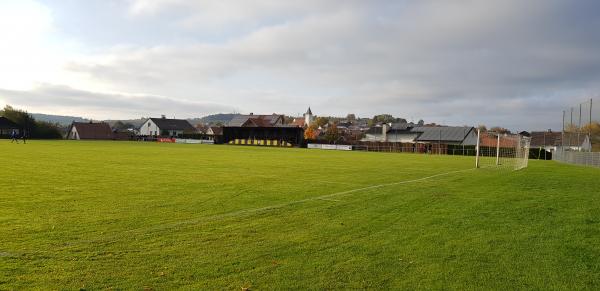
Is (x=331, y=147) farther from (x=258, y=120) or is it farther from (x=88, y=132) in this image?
(x=88, y=132)

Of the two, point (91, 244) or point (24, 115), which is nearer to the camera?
point (91, 244)

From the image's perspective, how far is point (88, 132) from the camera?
360 feet

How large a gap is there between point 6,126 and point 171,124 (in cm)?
4852

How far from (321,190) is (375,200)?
8.62 feet

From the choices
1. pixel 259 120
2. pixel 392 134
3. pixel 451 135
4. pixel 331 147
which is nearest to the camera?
pixel 331 147

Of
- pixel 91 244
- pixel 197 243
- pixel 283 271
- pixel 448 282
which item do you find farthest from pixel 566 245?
pixel 91 244

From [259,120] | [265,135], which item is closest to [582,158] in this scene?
[265,135]

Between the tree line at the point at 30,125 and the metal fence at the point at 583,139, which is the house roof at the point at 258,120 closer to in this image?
the tree line at the point at 30,125

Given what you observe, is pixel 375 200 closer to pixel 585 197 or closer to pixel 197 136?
pixel 585 197

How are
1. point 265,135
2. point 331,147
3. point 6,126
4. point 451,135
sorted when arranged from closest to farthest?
point 331,147, point 265,135, point 6,126, point 451,135

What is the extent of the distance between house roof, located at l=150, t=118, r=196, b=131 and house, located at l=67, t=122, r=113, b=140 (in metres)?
19.5

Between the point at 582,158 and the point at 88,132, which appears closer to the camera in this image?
the point at 582,158

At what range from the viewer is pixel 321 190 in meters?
14.2

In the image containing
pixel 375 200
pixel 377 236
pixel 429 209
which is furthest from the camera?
pixel 375 200
